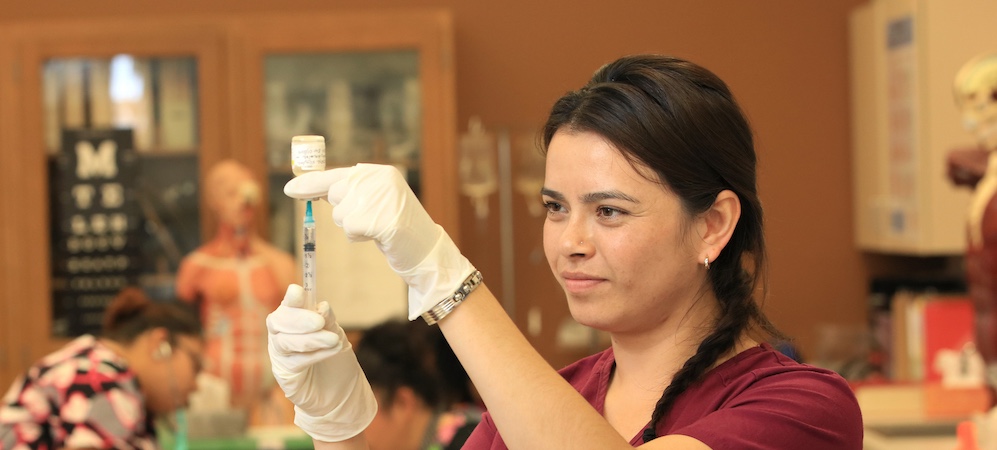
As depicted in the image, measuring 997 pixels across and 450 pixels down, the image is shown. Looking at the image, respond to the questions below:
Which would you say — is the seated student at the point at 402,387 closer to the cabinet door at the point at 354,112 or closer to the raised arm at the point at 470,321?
the raised arm at the point at 470,321

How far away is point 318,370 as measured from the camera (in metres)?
1.25

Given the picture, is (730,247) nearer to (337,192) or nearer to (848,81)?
(337,192)

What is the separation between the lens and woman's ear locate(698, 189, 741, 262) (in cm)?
122

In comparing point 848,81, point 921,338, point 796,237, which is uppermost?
point 848,81

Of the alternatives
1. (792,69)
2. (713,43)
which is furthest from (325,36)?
(792,69)

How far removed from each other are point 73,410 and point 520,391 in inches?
65.0

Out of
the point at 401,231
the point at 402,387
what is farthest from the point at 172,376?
the point at 401,231

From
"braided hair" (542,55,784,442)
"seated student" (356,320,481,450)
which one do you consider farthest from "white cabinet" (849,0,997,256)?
"braided hair" (542,55,784,442)

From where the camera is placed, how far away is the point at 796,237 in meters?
4.43

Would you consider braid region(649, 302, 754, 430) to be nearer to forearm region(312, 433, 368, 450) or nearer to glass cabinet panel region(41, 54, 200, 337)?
forearm region(312, 433, 368, 450)

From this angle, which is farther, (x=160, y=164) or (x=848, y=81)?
(x=848, y=81)

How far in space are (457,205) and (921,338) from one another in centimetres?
159

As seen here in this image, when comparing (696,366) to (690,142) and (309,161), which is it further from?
(309,161)

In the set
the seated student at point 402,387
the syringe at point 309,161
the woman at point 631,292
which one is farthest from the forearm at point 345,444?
the seated student at point 402,387
